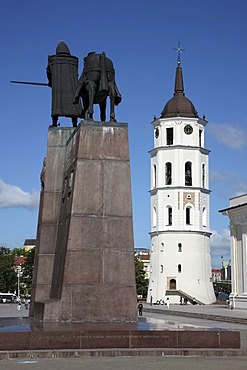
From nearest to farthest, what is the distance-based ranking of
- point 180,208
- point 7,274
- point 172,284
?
point 172,284, point 180,208, point 7,274

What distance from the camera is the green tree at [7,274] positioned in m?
109

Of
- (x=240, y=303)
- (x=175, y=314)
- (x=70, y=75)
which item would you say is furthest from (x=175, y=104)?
(x=70, y=75)

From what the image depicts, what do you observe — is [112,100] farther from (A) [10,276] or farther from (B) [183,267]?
(A) [10,276]

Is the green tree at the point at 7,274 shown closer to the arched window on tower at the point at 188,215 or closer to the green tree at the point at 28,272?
the green tree at the point at 28,272

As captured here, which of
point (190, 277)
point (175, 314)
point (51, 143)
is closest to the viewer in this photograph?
point (51, 143)

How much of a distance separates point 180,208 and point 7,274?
38.5 meters

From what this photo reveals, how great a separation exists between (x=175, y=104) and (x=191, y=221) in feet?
50.0

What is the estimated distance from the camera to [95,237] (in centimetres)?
1706

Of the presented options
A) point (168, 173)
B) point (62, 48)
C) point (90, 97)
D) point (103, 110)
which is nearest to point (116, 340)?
point (90, 97)

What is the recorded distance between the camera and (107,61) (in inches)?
730

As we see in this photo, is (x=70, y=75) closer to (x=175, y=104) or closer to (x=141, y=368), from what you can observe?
(x=141, y=368)

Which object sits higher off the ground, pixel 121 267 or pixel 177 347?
pixel 121 267

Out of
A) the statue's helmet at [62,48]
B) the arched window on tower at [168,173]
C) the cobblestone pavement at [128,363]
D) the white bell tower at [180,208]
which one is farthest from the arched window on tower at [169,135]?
the cobblestone pavement at [128,363]

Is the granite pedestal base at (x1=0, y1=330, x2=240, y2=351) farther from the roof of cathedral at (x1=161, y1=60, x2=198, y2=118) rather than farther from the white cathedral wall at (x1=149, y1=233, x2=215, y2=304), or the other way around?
the roof of cathedral at (x1=161, y1=60, x2=198, y2=118)
